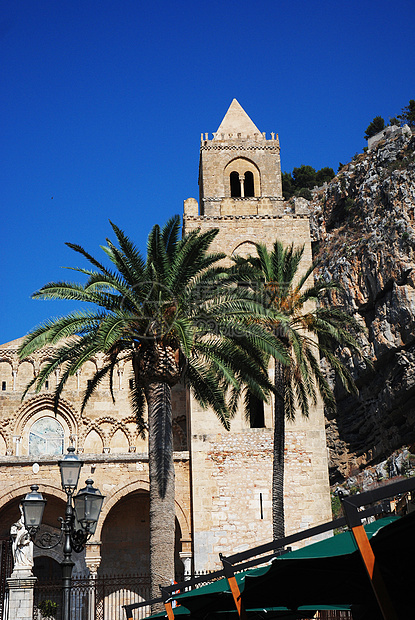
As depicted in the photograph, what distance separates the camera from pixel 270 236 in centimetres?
2620

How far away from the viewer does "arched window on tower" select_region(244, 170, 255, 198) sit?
93.9 feet

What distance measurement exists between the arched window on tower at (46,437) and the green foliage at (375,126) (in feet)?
185

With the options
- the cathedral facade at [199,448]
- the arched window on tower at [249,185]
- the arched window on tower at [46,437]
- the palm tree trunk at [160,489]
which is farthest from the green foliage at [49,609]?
the arched window on tower at [249,185]

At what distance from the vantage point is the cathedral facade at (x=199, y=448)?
73.6ft

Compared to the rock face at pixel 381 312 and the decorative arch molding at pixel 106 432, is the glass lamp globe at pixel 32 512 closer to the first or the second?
the decorative arch molding at pixel 106 432

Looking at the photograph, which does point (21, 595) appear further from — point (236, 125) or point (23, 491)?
point (236, 125)

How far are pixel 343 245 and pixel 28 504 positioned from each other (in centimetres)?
4221

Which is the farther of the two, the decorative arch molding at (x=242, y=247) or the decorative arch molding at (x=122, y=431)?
the decorative arch molding at (x=122, y=431)

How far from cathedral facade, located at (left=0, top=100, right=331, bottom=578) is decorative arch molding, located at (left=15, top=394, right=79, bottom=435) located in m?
0.04

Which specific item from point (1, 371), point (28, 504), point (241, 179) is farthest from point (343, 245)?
point (28, 504)

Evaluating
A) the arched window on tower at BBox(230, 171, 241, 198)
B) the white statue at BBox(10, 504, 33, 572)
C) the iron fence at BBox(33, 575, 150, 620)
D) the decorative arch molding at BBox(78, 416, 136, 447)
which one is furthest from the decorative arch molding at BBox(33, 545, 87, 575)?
the arched window on tower at BBox(230, 171, 241, 198)

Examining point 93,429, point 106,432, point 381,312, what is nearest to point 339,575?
point 106,432

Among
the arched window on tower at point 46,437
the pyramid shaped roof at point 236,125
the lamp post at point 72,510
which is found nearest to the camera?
the lamp post at point 72,510

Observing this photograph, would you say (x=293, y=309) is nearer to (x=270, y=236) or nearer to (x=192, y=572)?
(x=270, y=236)
